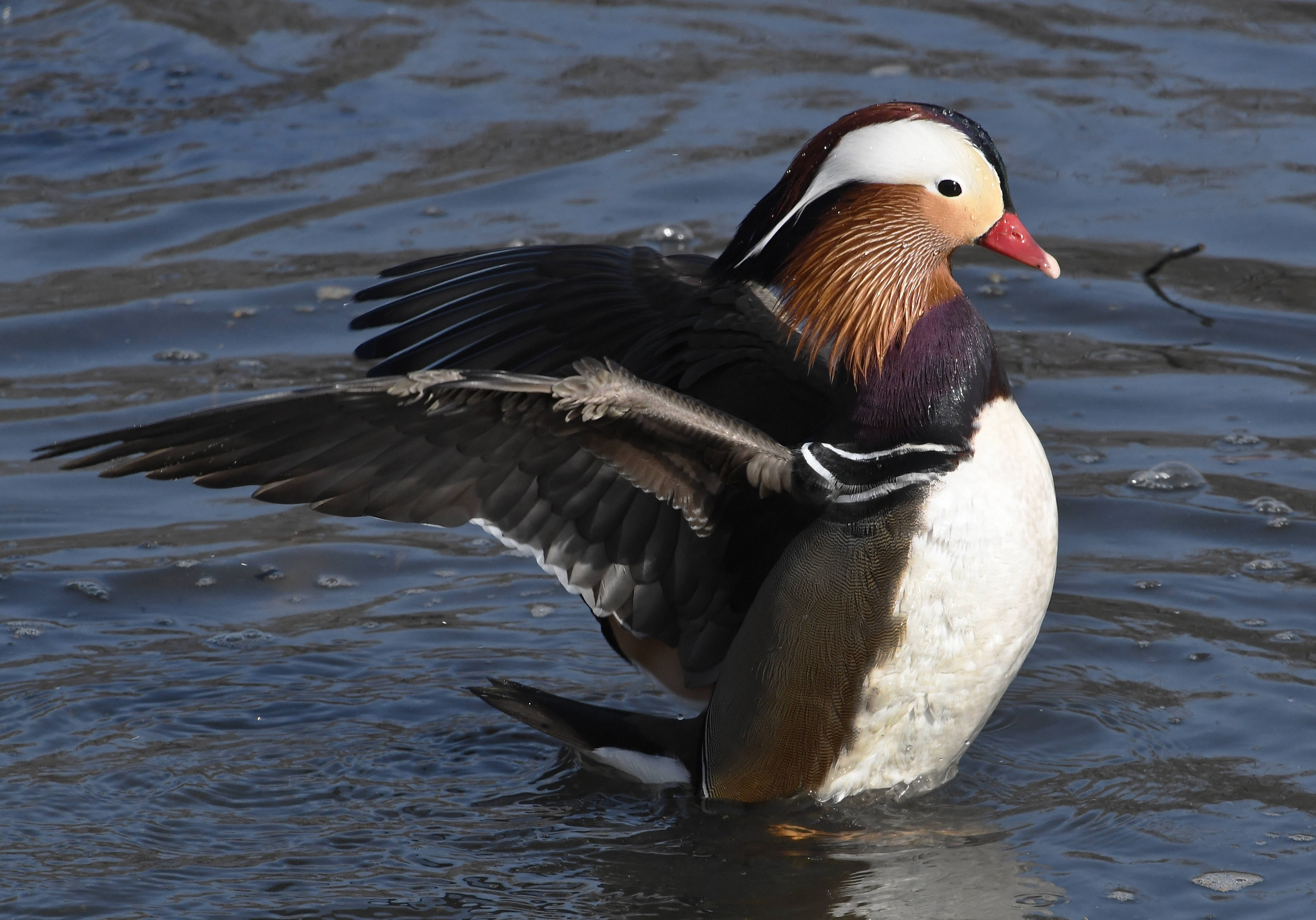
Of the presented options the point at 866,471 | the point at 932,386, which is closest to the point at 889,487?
the point at 866,471

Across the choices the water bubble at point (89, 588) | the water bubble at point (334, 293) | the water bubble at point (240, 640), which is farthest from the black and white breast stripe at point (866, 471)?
the water bubble at point (334, 293)

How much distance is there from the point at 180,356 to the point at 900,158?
10.9 ft

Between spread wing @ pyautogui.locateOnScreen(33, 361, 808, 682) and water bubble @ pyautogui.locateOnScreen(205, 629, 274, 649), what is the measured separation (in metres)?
0.93

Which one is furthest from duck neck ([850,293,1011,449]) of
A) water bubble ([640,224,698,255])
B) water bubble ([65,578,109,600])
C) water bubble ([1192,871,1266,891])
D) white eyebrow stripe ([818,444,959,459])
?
water bubble ([640,224,698,255])

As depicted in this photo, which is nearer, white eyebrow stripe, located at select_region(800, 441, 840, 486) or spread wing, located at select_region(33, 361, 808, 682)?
spread wing, located at select_region(33, 361, 808, 682)

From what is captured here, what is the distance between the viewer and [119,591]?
5176 millimetres

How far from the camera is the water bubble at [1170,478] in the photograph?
551cm

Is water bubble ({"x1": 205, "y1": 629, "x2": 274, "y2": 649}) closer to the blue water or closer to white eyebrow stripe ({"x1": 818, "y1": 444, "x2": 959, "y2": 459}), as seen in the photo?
the blue water

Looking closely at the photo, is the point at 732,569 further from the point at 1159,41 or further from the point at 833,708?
the point at 1159,41

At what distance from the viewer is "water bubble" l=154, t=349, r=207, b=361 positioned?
250 inches

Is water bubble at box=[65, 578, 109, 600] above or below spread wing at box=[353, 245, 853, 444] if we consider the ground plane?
below

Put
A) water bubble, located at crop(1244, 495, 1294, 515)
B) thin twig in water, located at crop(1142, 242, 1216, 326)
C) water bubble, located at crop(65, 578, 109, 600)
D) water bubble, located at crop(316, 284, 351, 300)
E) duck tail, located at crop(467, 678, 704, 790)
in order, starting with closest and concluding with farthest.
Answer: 1. duck tail, located at crop(467, 678, 704, 790)
2. water bubble, located at crop(65, 578, 109, 600)
3. water bubble, located at crop(1244, 495, 1294, 515)
4. thin twig in water, located at crop(1142, 242, 1216, 326)
5. water bubble, located at crop(316, 284, 351, 300)

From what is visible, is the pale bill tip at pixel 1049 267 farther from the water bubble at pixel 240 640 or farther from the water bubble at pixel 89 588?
the water bubble at pixel 89 588

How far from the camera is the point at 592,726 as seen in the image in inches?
171
